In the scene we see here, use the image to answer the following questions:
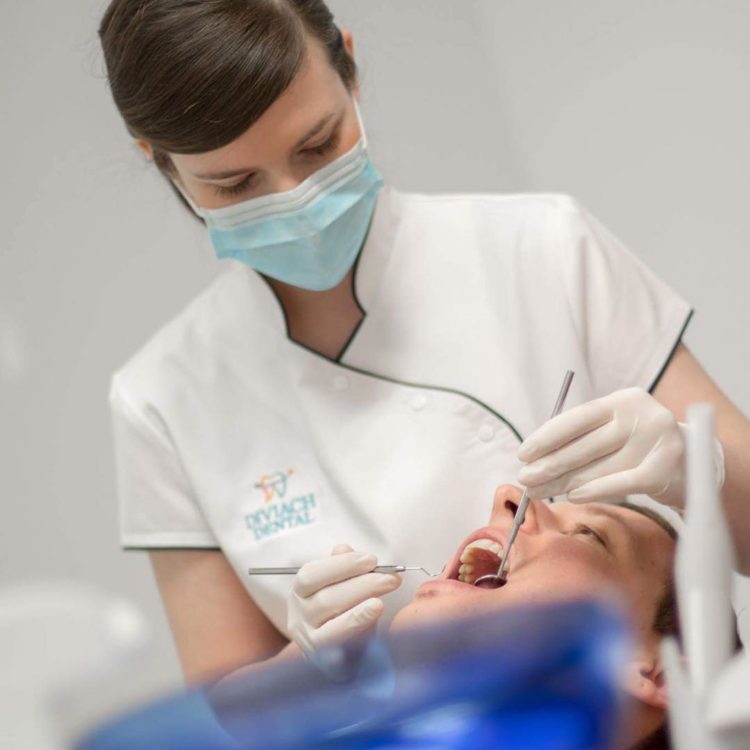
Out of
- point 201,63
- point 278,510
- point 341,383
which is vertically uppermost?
point 201,63

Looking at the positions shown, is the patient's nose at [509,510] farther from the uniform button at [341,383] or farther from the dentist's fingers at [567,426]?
the uniform button at [341,383]

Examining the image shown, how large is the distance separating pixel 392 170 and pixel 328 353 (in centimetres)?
70

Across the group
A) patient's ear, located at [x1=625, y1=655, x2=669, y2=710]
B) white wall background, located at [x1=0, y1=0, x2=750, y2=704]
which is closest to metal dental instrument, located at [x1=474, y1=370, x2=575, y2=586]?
patient's ear, located at [x1=625, y1=655, x2=669, y2=710]

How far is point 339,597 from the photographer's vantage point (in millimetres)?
1208

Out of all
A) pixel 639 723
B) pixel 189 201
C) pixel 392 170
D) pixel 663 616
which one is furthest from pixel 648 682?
pixel 392 170

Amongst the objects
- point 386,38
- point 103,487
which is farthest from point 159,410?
point 386,38

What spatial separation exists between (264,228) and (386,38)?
32.3 inches

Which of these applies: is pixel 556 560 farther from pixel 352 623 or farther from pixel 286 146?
pixel 286 146

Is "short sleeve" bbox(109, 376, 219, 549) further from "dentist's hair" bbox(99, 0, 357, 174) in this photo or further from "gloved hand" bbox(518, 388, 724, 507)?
"gloved hand" bbox(518, 388, 724, 507)

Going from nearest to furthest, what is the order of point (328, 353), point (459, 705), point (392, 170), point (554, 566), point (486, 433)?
1. point (459, 705)
2. point (554, 566)
3. point (486, 433)
4. point (328, 353)
5. point (392, 170)

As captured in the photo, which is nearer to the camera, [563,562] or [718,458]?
[718,458]

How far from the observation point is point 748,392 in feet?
5.92

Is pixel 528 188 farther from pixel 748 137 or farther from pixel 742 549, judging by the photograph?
pixel 742 549

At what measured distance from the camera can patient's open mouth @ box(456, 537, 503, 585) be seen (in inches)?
50.9
